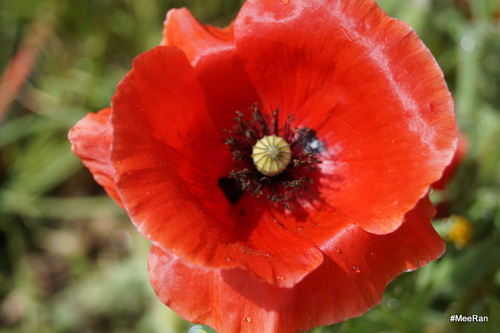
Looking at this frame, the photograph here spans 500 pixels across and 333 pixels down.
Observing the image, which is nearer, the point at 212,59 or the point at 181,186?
the point at 181,186

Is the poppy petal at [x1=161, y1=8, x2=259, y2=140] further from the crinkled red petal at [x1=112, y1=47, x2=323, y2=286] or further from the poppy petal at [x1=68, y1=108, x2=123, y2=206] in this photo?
the poppy petal at [x1=68, y1=108, x2=123, y2=206]

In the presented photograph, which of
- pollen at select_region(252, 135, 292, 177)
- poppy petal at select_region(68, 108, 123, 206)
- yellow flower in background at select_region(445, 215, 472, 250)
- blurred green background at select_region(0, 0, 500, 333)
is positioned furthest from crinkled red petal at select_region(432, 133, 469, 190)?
poppy petal at select_region(68, 108, 123, 206)

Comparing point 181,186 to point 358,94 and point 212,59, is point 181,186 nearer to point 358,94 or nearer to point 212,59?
point 212,59

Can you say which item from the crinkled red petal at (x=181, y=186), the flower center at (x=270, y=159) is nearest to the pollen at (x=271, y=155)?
the flower center at (x=270, y=159)

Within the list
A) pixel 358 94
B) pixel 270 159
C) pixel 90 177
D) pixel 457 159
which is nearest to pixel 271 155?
pixel 270 159

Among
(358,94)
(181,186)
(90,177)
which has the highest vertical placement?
(358,94)
